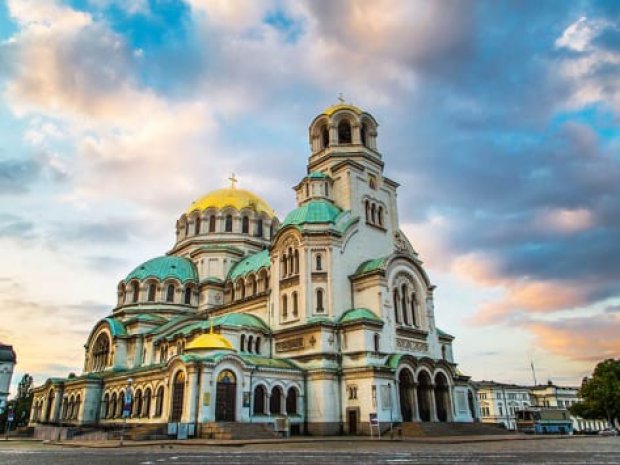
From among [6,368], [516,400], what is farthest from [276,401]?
[6,368]

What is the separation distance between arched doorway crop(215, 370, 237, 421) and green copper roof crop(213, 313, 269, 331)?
20.2 feet

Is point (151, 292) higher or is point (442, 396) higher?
point (151, 292)

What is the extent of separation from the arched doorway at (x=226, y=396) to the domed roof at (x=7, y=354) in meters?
78.9

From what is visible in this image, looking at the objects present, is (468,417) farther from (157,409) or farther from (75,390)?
(75,390)

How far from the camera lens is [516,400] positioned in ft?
314

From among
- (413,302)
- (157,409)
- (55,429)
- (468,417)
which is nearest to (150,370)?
(157,409)

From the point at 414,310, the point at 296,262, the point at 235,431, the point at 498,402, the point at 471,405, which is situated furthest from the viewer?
the point at 498,402

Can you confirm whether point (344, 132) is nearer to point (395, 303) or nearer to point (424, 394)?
point (395, 303)

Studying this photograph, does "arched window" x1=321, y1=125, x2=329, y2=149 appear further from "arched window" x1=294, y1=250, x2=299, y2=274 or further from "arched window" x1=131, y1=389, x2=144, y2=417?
"arched window" x1=131, y1=389, x2=144, y2=417

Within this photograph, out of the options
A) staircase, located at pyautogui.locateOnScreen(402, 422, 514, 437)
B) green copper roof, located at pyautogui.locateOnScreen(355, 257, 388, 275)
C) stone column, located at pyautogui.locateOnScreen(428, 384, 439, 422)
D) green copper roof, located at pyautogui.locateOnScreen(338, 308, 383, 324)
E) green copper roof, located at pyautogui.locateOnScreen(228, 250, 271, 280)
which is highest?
green copper roof, located at pyautogui.locateOnScreen(228, 250, 271, 280)

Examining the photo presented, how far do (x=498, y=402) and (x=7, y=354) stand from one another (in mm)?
90008

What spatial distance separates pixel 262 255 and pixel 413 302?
15262mm

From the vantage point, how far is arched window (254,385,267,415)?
113ft

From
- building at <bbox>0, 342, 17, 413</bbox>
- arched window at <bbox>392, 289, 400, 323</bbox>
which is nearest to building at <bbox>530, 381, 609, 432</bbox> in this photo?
arched window at <bbox>392, 289, 400, 323</bbox>
